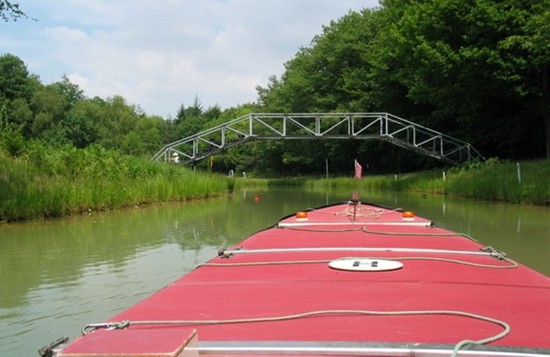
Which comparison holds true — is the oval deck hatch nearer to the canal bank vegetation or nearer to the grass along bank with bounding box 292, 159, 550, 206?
the canal bank vegetation

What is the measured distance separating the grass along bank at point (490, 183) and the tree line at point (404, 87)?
3.26m

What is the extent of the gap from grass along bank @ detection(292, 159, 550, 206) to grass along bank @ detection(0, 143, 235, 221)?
22.5 ft

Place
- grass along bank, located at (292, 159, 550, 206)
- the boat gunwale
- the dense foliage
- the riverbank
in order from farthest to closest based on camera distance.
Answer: the dense foliage < grass along bank, located at (292, 159, 550, 206) < the riverbank < the boat gunwale

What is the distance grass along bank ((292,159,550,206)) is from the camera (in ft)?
45.4

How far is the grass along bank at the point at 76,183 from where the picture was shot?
9.45 meters

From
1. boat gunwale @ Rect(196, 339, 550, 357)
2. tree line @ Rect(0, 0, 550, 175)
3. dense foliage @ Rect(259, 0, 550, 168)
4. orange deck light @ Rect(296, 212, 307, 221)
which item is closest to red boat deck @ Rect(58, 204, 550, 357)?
boat gunwale @ Rect(196, 339, 550, 357)

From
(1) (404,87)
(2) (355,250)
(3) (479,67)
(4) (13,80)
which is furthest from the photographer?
(4) (13,80)

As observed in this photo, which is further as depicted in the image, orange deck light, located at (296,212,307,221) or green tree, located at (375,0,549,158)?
green tree, located at (375,0,549,158)

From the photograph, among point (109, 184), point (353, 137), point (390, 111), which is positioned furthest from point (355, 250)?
point (390, 111)

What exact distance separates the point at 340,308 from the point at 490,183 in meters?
15.6

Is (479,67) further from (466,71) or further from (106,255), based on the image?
(106,255)

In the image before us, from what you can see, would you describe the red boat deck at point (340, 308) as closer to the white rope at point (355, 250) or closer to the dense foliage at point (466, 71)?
the white rope at point (355, 250)

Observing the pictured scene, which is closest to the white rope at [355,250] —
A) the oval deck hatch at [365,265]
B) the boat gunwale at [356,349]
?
the oval deck hatch at [365,265]

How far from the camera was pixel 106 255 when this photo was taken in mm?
6223
